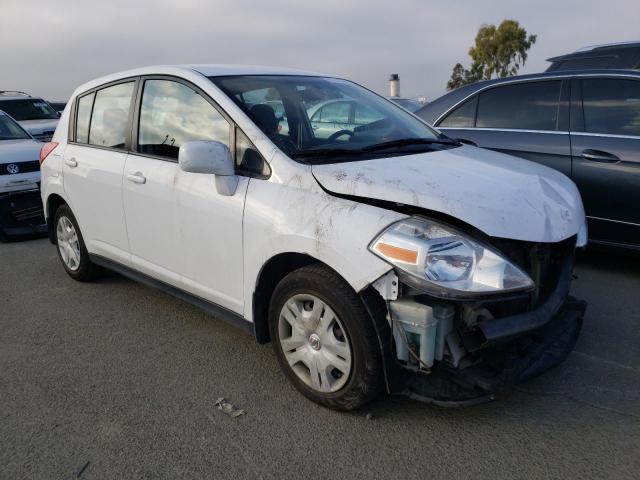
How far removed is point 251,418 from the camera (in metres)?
2.80

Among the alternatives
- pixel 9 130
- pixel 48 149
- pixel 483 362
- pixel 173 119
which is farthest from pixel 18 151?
pixel 483 362

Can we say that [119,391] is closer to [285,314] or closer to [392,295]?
[285,314]

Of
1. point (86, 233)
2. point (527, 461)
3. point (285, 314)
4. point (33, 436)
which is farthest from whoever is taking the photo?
point (86, 233)

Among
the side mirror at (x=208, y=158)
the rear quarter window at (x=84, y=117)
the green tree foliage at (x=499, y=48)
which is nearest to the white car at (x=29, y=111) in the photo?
the rear quarter window at (x=84, y=117)

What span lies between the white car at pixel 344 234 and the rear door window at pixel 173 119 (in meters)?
0.01

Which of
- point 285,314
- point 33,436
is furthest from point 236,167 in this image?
point 33,436

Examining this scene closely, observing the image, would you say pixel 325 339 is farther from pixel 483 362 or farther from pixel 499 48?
pixel 499 48

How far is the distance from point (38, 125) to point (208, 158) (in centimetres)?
984

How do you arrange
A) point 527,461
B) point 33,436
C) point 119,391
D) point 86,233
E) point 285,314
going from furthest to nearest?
point 86,233, point 119,391, point 285,314, point 33,436, point 527,461

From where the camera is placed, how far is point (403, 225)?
2.47 m

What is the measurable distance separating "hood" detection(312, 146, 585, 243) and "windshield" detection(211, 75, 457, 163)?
204 mm

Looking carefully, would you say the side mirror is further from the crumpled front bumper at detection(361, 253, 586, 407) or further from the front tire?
the crumpled front bumper at detection(361, 253, 586, 407)

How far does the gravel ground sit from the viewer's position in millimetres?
2434

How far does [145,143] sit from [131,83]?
0.55m
